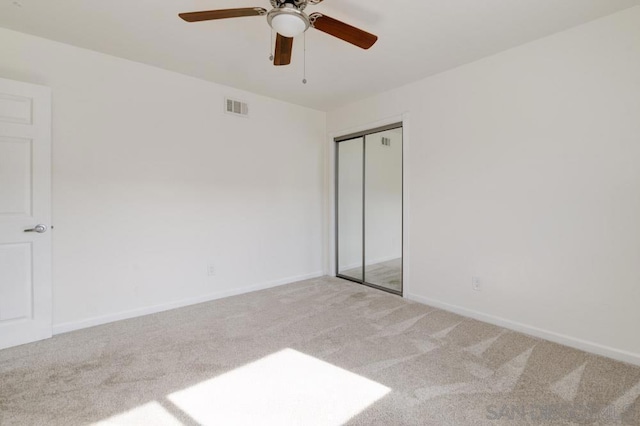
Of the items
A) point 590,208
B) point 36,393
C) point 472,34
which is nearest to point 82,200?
point 36,393

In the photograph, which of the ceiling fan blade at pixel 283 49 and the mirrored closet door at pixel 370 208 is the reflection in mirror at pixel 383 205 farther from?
the ceiling fan blade at pixel 283 49

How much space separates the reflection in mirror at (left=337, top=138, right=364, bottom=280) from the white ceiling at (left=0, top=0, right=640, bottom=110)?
4.68 feet

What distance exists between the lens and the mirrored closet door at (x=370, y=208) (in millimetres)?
4312

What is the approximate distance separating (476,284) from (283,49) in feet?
9.00

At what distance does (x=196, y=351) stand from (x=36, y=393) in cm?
92

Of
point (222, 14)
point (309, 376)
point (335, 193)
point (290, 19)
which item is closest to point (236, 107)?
point (335, 193)

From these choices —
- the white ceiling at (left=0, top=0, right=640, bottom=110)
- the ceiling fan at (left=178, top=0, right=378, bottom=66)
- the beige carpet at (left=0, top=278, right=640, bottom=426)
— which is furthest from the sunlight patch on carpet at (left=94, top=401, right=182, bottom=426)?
the white ceiling at (left=0, top=0, right=640, bottom=110)

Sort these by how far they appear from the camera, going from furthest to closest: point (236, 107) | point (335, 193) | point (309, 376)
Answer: point (335, 193) < point (236, 107) < point (309, 376)

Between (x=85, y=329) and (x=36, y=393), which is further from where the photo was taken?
(x=85, y=329)

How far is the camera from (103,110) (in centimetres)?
291

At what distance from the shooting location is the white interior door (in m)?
2.44

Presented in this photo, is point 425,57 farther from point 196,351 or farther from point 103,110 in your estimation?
point 196,351

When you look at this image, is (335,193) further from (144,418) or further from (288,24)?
(144,418)

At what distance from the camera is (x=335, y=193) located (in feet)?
15.6
